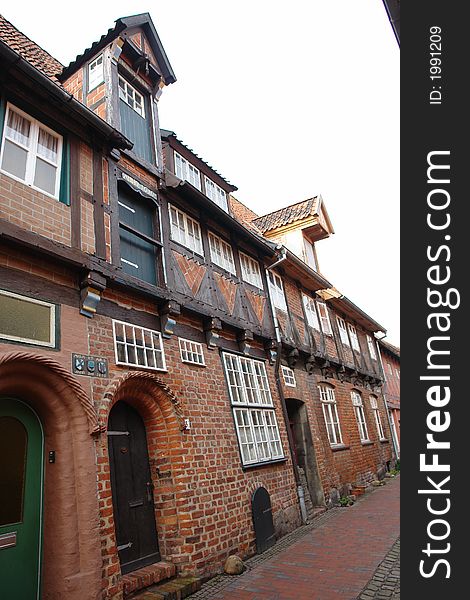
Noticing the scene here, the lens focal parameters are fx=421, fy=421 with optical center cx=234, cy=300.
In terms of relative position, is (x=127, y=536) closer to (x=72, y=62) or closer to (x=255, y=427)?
(x=255, y=427)

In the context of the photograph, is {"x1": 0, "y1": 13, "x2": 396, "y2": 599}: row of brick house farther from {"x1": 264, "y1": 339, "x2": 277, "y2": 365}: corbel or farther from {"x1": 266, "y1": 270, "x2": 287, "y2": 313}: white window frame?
{"x1": 266, "y1": 270, "x2": 287, "y2": 313}: white window frame

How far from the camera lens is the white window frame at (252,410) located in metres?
8.09

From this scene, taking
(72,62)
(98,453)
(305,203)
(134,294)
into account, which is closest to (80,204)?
(134,294)

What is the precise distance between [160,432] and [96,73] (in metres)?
6.64

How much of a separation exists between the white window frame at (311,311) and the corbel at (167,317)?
6944mm

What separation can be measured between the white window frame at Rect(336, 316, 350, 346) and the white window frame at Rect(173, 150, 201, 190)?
8676 millimetres

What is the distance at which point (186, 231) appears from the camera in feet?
27.7

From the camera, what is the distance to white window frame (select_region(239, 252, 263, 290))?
33.7 feet

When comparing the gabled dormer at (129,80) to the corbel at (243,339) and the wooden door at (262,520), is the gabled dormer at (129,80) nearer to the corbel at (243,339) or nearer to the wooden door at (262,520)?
the corbel at (243,339)

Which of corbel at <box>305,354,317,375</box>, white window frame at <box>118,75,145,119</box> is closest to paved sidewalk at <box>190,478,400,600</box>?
corbel at <box>305,354,317,375</box>

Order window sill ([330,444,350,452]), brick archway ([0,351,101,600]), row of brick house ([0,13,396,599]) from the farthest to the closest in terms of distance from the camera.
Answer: window sill ([330,444,350,452])
row of brick house ([0,13,396,599])
brick archway ([0,351,101,600])

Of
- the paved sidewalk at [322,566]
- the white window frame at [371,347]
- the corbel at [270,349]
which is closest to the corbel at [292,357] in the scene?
the corbel at [270,349]

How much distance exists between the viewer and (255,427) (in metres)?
8.59

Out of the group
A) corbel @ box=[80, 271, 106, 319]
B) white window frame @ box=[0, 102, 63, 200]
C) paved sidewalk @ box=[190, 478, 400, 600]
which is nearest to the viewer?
paved sidewalk @ box=[190, 478, 400, 600]
